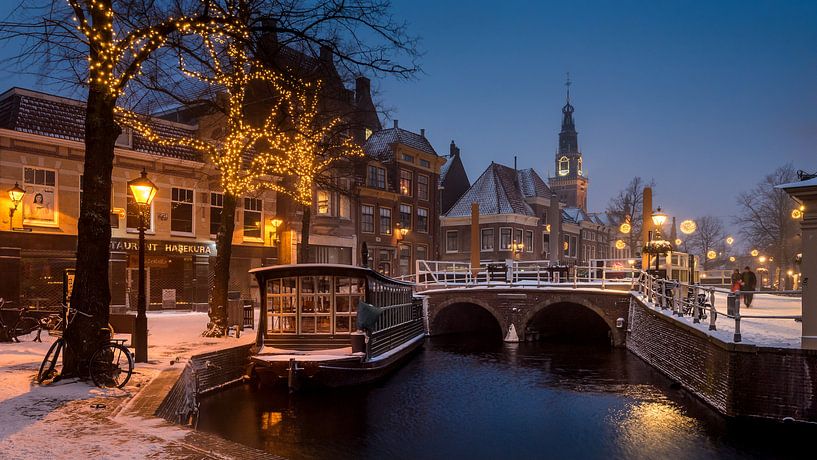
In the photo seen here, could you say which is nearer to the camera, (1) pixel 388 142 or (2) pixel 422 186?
(1) pixel 388 142

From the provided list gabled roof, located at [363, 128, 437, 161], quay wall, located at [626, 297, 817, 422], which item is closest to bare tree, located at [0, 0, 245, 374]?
quay wall, located at [626, 297, 817, 422]

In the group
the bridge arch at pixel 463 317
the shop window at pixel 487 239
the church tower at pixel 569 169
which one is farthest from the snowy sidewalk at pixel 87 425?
the church tower at pixel 569 169

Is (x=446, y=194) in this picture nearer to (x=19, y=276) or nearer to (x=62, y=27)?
(x=19, y=276)

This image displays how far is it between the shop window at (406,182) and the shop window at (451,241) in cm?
1122

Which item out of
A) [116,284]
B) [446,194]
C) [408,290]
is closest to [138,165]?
[116,284]

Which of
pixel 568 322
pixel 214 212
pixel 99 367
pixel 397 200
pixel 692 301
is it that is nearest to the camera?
pixel 99 367

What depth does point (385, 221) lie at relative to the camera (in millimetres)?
39094

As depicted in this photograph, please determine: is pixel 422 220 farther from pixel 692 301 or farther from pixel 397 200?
pixel 692 301

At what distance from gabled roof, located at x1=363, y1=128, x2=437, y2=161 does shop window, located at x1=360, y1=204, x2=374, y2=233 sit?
433 centimetres

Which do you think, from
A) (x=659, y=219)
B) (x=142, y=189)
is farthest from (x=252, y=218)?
(x=659, y=219)

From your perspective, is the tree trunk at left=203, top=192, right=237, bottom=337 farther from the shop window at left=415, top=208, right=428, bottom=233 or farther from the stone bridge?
the shop window at left=415, top=208, right=428, bottom=233

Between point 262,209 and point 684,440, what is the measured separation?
904 inches

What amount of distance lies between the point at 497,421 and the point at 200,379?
6873 mm

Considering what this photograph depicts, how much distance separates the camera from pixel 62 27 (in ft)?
32.6
